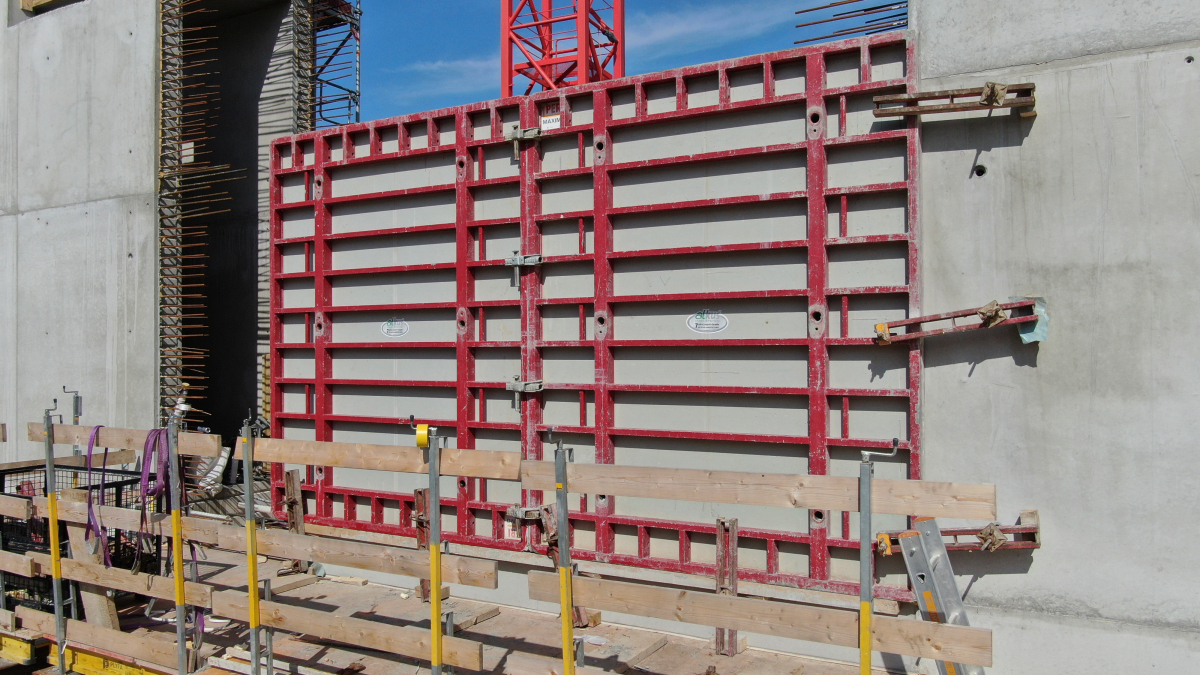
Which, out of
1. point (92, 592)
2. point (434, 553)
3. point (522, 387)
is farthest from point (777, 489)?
point (92, 592)

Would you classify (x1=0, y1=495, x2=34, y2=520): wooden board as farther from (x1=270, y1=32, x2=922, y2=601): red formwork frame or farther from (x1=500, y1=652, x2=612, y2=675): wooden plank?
(x1=500, y1=652, x2=612, y2=675): wooden plank

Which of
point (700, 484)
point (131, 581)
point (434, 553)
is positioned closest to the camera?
point (700, 484)

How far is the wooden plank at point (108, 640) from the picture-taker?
598cm

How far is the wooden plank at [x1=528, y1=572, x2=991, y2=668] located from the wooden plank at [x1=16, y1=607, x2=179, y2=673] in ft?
Answer: 10.4

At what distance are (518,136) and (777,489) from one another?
4.56 m

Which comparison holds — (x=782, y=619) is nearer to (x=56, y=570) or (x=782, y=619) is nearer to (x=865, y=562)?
(x=865, y=562)

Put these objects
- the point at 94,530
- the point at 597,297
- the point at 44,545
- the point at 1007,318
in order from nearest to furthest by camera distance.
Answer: the point at 1007,318
the point at 94,530
the point at 44,545
the point at 597,297

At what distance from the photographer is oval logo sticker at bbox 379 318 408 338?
8.39 m

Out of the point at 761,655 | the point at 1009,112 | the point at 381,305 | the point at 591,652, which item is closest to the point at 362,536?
the point at 381,305

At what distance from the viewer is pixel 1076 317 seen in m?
5.48

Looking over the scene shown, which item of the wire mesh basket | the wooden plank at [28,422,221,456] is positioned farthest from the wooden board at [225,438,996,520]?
the wire mesh basket

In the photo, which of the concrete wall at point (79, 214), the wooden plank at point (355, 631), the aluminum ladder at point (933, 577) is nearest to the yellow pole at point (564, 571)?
the wooden plank at point (355, 631)

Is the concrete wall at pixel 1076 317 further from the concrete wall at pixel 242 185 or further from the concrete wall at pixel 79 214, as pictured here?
the concrete wall at pixel 242 185

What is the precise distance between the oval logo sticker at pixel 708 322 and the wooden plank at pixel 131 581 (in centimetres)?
420
